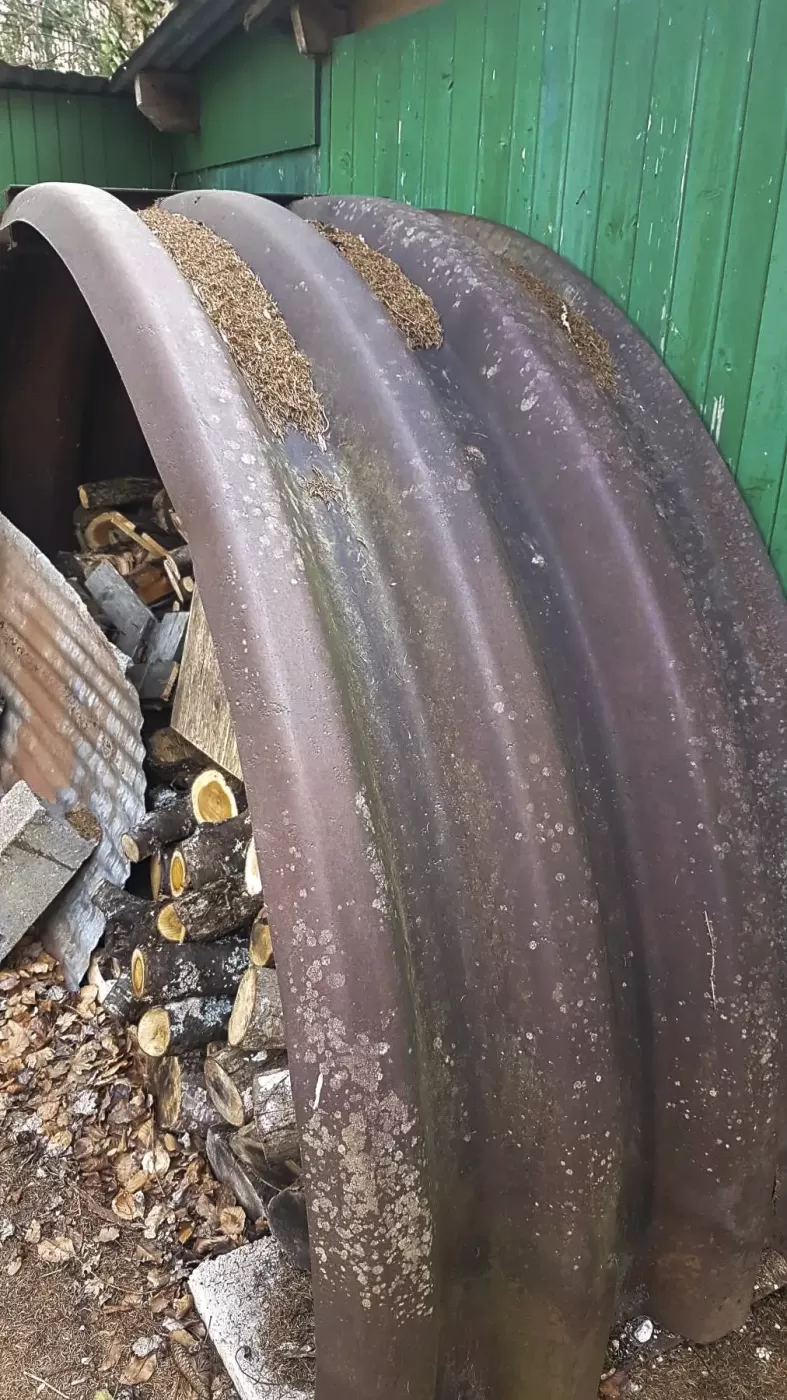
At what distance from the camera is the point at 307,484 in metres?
2.07

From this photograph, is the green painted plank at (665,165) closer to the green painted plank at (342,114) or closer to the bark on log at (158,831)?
the green painted plank at (342,114)

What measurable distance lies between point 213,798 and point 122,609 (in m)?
1.48

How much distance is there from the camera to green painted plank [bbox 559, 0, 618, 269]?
263 cm

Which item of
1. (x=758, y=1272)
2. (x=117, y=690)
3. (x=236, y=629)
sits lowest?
(x=758, y=1272)

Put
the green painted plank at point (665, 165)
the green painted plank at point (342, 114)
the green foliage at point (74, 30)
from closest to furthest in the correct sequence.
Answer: the green painted plank at point (665, 165) → the green painted plank at point (342, 114) → the green foliage at point (74, 30)

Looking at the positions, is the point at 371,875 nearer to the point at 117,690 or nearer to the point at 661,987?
the point at 661,987

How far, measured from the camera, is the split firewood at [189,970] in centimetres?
319

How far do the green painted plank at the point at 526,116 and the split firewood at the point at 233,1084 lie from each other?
2.83 m

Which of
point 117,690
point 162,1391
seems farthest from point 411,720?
point 117,690

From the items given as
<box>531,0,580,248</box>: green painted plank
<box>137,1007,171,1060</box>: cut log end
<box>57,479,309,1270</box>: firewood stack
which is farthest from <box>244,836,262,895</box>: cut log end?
<box>531,0,580,248</box>: green painted plank

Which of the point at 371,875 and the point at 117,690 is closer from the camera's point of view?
the point at 371,875

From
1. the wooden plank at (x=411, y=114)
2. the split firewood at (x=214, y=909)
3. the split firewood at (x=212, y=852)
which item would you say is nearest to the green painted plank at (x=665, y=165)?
the wooden plank at (x=411, y=114)

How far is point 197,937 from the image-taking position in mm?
3244

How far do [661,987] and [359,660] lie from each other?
0.98 metres
